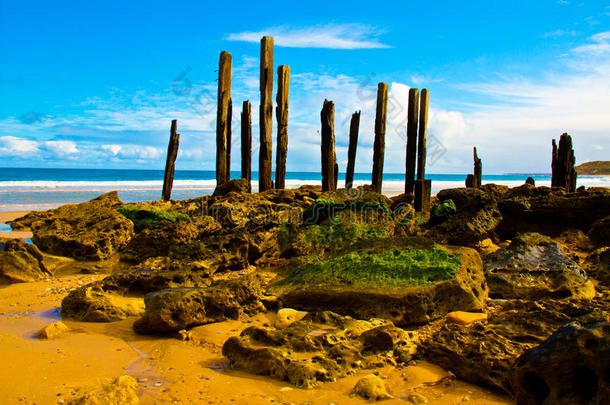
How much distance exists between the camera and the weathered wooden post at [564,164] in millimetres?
13180

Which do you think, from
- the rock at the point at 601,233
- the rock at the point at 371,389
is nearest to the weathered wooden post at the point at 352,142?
the rock at the point at 601,233

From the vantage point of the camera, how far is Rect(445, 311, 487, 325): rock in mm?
4199

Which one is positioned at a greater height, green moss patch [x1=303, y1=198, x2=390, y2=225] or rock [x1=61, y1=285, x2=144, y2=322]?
green moss patch [x1=303, y1=198, x2=390, y2=225]

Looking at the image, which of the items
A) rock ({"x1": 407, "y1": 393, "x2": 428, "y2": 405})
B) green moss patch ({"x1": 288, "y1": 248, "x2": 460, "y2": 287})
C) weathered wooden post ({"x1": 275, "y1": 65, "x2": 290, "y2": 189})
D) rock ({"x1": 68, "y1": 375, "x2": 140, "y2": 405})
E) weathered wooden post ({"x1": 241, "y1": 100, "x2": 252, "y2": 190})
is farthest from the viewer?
weathered wooden post ({"x1": 241, "y1": 100, "x2": 252, "y2": 190})

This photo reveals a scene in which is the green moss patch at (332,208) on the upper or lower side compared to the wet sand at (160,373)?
upper

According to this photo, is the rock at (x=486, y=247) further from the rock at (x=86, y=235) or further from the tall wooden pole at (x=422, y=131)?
the rock at (x=86, y=235)

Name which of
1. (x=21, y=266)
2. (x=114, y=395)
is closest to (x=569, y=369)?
(x=114, y=395)

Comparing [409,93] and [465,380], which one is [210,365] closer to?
[465,380]

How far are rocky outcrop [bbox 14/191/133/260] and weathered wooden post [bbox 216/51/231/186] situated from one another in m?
3.99

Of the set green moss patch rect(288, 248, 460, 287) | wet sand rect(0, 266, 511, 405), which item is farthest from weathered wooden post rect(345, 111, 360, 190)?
wet sand rect(0, 266, 511, 405)

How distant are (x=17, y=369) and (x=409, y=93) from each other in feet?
38.4

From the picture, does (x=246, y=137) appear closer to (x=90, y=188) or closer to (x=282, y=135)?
(x=282, y=135)

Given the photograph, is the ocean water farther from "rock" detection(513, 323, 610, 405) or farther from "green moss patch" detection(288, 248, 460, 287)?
"rock" detection(513, 323, 610, 405)

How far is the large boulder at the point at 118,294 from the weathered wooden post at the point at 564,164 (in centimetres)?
1149
